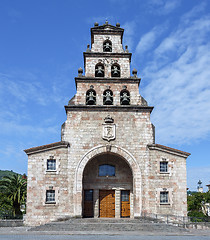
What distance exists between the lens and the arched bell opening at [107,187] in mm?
24188

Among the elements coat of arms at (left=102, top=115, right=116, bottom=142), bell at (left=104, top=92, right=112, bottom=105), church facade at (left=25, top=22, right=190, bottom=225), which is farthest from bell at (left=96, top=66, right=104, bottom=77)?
coat of arms at (left=102, top=115, right=116, bottom=142)

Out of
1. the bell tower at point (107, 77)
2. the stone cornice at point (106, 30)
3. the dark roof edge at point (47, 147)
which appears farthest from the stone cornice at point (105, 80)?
the dark roof edge at point (47, 147)

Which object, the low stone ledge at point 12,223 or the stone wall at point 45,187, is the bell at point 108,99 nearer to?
the stone wall at point 45,187

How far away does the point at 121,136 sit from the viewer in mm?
23797

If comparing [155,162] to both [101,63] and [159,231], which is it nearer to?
[159,231]

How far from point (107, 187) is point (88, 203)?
6.77 ft

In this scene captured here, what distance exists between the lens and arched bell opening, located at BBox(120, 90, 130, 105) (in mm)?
24672

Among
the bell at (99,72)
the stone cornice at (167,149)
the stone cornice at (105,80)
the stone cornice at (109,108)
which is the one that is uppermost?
the bell at (99,72)

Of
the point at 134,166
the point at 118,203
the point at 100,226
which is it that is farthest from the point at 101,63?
the point at 100,226

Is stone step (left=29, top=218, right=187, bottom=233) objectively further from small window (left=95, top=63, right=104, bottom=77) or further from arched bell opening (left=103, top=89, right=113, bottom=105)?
small window (left=95, top=63, right=104, bottom=77)

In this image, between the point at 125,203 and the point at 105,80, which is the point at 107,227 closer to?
the point at 125,203

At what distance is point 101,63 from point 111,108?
4.72 meters

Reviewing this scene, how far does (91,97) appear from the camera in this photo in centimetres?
2456

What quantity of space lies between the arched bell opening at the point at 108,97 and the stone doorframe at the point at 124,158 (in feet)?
12.8
